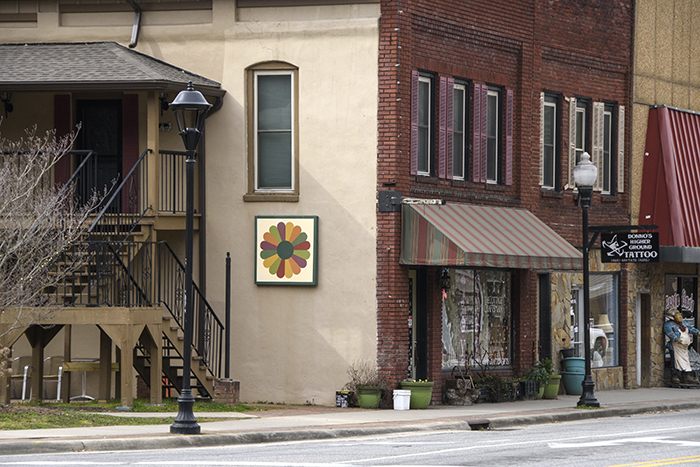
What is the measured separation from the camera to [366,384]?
19.4 m

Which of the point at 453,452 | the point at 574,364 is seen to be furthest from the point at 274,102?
the point at 453,452

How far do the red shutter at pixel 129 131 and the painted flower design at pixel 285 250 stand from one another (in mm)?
2858

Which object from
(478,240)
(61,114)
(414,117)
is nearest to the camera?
(478,240)

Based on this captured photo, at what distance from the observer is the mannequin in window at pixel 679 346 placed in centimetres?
2631

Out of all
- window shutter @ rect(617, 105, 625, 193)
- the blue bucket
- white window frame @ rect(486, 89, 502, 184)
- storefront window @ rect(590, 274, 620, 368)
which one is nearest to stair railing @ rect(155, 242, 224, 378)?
white window frame @ rect(486, 89, 502, 184)

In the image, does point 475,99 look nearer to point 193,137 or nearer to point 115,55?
point 115,55

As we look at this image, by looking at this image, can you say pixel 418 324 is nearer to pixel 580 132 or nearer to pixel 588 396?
pixel 588 396

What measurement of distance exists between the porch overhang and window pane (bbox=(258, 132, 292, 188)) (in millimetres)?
9743

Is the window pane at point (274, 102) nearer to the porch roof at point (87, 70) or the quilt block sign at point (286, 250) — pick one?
the porch roof at point (87, 70)

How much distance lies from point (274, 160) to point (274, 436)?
6.78 meters

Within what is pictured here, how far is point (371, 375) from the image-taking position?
1948 centimetres

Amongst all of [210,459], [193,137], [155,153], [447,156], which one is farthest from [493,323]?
[210,459]

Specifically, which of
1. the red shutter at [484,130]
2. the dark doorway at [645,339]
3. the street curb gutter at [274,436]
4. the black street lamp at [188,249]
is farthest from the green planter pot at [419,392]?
the dark doorway at [645,339]

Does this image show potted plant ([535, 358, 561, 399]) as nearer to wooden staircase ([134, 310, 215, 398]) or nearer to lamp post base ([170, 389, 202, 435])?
wooden staircase ([134, 310, 215, 398])
